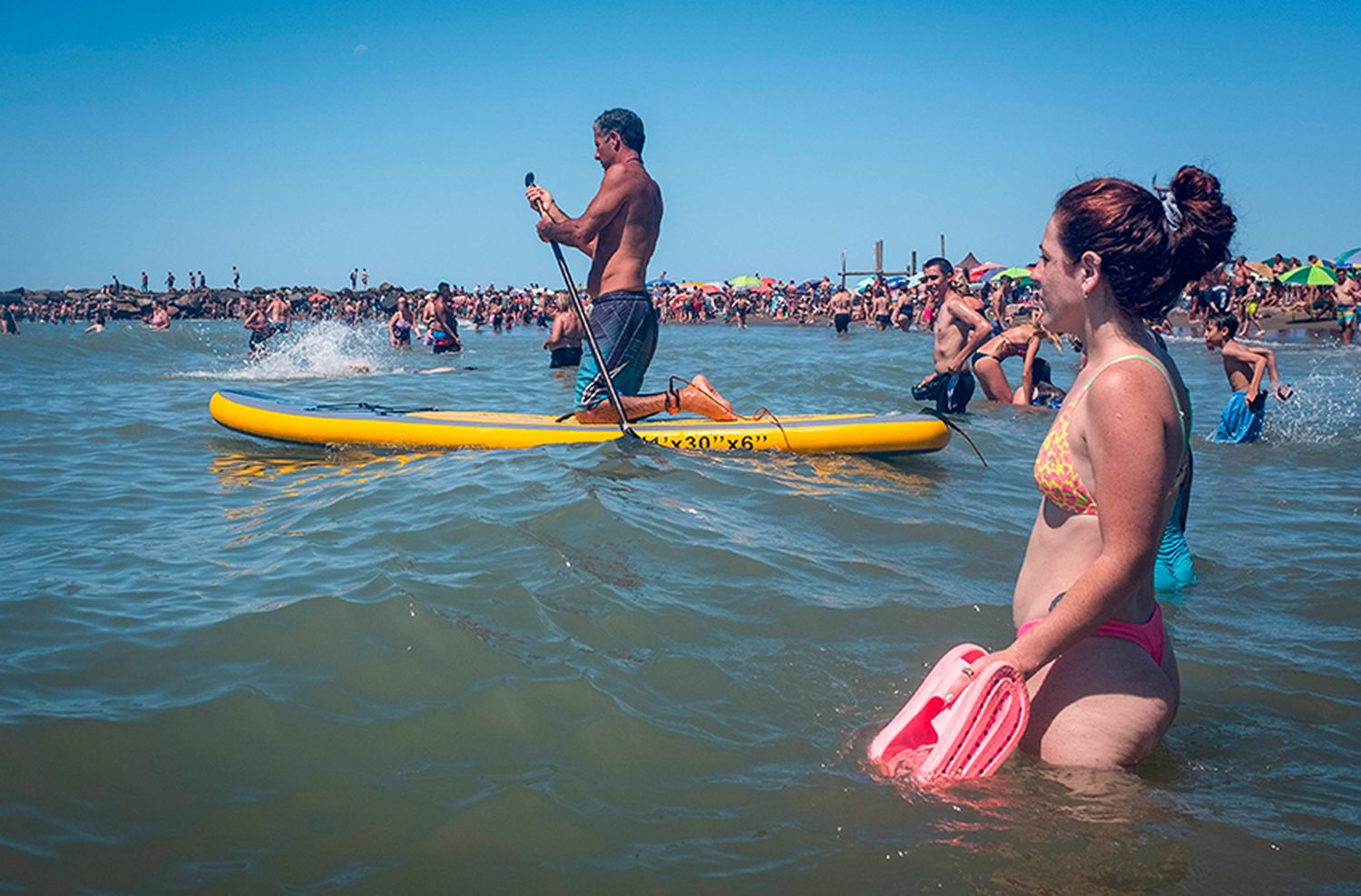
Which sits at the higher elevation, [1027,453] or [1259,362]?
[1259,362]

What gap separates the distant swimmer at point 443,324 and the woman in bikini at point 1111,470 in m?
19.1

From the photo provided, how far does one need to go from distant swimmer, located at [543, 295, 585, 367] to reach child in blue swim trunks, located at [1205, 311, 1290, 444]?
8049 mm

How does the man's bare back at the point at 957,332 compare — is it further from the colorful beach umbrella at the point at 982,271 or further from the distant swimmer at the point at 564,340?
the colorful beach umbrella at the point at 982,271

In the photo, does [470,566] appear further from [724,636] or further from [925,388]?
[925,388]

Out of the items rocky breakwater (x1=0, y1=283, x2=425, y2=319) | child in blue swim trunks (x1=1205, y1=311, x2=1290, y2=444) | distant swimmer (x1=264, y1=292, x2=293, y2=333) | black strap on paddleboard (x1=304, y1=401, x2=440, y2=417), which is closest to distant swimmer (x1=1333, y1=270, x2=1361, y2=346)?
child in blue swim trunks (x1=1205, y1=311, x2=1290, y2=444)

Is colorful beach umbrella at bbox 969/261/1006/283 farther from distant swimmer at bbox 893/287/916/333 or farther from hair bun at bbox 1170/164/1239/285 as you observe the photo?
hair bun at bbox 1170/164/1239/285

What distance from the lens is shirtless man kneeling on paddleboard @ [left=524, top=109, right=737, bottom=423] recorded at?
242 inches

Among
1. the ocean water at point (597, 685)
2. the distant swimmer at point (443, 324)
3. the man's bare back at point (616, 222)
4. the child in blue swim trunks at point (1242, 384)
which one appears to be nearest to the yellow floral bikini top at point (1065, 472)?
the ocean water at point (597, 685)

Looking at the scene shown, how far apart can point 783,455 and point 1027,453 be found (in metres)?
2.57

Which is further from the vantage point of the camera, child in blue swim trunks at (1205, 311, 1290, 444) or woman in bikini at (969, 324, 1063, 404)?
woman in bikini at (969, 324, 1063, 404)

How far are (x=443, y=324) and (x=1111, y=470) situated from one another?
20.2m

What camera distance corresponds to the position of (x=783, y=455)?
6.77 m

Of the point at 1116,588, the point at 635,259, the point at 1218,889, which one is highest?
the point at 635,259

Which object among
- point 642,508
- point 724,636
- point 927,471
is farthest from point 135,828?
point 927,471
